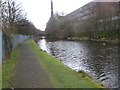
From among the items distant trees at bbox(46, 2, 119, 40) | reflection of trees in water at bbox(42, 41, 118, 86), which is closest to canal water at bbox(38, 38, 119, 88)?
reflection of trees in water at bbox(42, 41, 118, 86)

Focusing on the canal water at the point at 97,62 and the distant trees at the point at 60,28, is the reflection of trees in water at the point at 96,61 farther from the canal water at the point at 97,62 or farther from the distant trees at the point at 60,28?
the distant trees at the point at 60,28

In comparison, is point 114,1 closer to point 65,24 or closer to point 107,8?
point 107,8

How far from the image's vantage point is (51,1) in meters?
126

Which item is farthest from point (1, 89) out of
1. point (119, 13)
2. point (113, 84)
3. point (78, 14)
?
point (78, 14)

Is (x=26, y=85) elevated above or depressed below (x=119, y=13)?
below

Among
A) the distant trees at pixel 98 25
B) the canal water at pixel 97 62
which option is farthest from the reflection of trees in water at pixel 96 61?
the distant trees at pixel 98 25

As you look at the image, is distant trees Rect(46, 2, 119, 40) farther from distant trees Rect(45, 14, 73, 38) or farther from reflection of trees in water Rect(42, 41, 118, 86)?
reflection of trees in water Rect(42, 41, 118, 86)

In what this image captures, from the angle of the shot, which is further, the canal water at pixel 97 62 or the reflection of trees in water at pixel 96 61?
the reflection of trees in water at pixel 96 61

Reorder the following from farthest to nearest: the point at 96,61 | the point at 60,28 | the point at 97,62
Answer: the point at 60,28
the point at 96,61
the point at 97,62

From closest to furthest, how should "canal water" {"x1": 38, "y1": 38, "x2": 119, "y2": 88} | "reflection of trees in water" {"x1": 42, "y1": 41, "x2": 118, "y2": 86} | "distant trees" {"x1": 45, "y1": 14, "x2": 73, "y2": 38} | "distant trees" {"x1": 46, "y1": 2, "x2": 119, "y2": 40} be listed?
1. "canal water" {"x1": 38, "y1": 38, "x2": 119, "y2": 88}
2. "reflection of trees in water" {"x1": 42, "y1": 41, "x2": 118, "y2": 86}
3. "distant trees" {"x1": 46, "y1": 2, "x2": 119, "y2": 40}
4. "distant trees" {"x1": 45, "y1": 14, "x2": 73, "y2": 38}

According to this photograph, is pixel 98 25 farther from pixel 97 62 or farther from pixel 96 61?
pixel 97 62

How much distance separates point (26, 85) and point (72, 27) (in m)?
75.4

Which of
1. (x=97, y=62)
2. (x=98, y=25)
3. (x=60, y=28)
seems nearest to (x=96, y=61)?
(x=97, y=62)

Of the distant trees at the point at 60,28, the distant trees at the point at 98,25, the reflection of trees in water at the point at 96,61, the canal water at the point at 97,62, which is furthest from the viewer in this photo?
the distant trees at the point at 60,28
